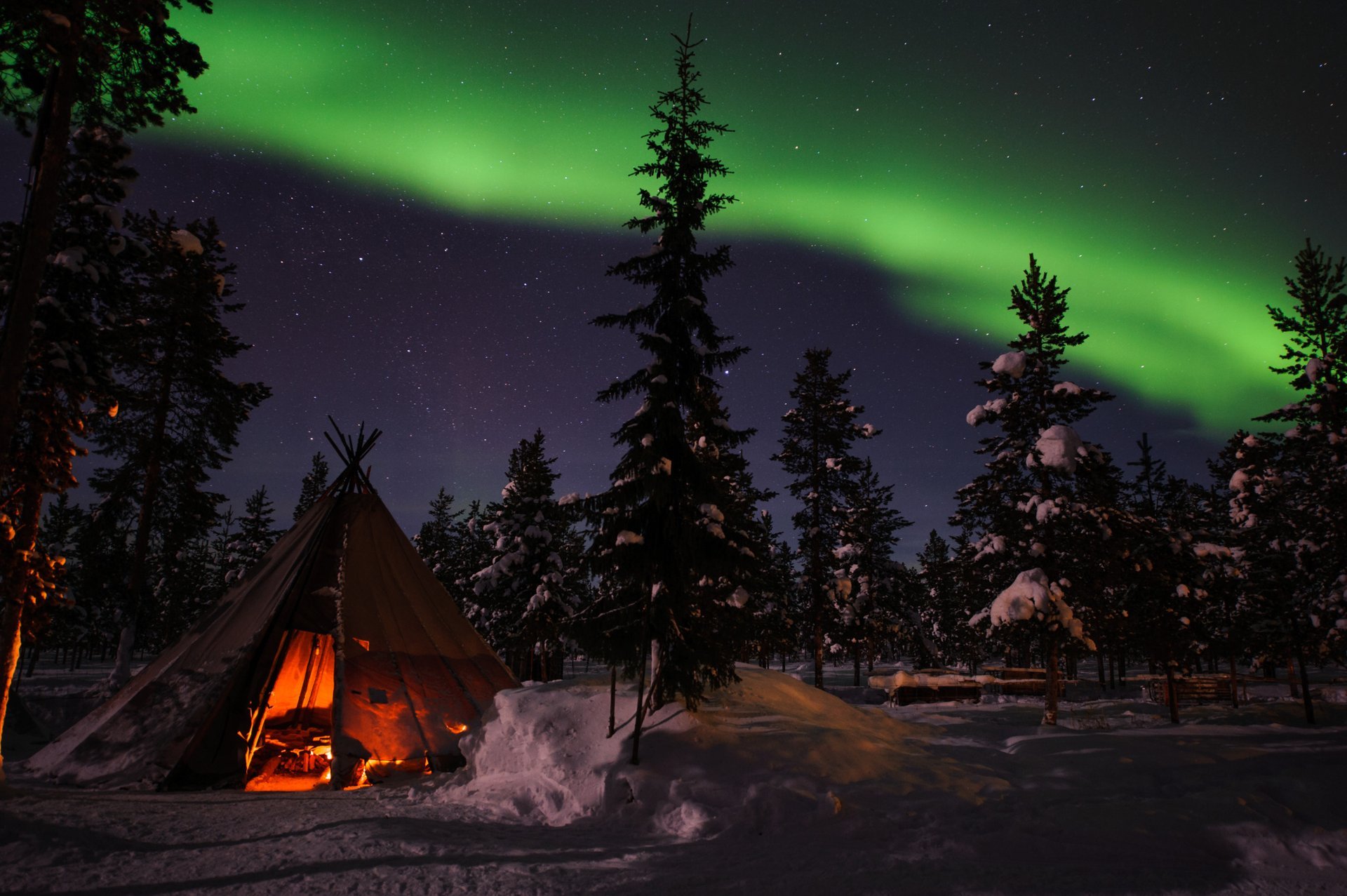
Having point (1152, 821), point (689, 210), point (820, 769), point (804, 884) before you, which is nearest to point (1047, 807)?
point (1152, 821)

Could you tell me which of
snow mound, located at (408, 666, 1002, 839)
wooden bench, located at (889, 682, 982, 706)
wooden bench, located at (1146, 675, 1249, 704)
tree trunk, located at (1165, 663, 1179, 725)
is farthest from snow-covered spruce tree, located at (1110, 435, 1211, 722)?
snow mound, located at (408, 666, 1002, 839)

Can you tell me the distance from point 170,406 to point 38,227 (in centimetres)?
1145

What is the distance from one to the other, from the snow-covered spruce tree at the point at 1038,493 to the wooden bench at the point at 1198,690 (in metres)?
12.1

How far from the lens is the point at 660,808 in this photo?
26.8 ft

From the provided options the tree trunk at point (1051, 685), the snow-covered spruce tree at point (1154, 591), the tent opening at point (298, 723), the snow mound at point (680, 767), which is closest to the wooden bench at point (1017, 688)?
the snow-covered spruce tree at point (1154, 591)

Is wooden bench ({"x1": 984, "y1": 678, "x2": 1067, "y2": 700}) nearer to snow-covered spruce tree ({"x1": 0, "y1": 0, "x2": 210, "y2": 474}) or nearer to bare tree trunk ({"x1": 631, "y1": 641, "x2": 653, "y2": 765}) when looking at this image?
bare tree trunk ({"x1": 631, "y1": 641, "x2": 653, "y2": 765})

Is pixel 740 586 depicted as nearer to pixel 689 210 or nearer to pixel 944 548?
pixel 689 210

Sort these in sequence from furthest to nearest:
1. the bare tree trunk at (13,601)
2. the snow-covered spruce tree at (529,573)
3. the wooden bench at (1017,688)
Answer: the wooden bench at (1017,688)
the snow-covered spruce tree at (529,573)
the bare tree trunk at (13,601)

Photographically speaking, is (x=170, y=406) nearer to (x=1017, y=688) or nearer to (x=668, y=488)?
(x=668, y=488)

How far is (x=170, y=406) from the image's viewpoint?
60.2 feet

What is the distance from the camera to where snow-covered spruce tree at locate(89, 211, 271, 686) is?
17734 millimetres

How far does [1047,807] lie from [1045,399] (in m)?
15.0

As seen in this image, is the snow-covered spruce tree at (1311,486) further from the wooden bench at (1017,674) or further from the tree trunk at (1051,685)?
the wooden bench at (1017,674)

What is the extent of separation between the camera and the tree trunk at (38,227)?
325 inches
